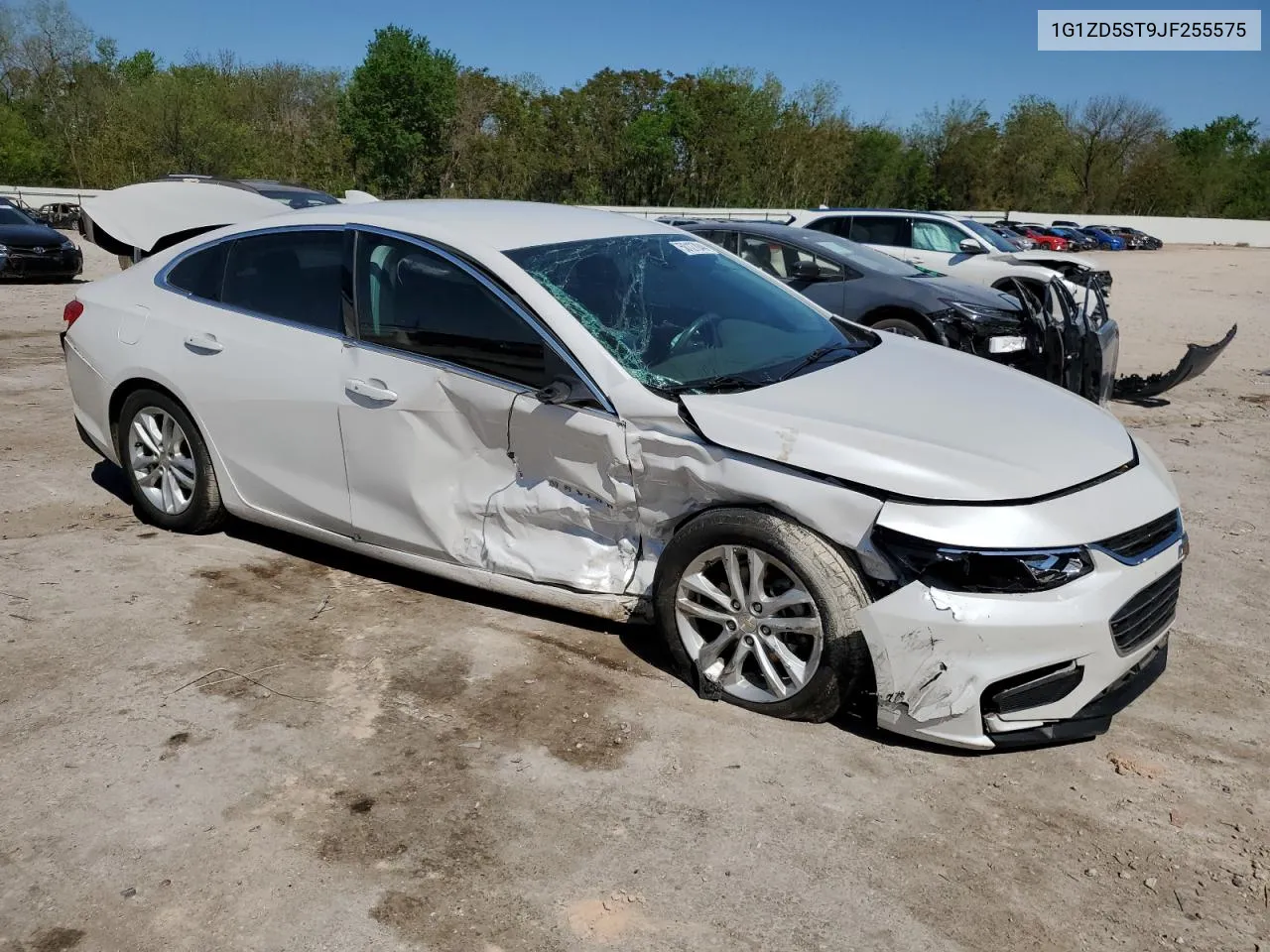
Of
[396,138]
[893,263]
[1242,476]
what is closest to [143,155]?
[396,138]

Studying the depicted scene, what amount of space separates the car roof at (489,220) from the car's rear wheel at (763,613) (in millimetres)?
1487

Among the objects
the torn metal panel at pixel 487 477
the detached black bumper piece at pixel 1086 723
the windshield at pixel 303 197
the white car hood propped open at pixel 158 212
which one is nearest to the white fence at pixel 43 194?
the windshield at pixel 303 197

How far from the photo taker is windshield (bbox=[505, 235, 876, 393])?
157 inches

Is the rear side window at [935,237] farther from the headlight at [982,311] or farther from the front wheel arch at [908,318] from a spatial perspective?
the headlight at [982,311]

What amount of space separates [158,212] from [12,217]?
14450 millimetres

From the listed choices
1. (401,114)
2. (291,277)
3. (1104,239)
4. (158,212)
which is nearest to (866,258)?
(158,212)

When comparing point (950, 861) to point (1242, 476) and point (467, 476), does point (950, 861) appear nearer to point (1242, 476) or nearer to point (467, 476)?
point (467, 476)

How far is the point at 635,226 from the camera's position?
16.0 feet

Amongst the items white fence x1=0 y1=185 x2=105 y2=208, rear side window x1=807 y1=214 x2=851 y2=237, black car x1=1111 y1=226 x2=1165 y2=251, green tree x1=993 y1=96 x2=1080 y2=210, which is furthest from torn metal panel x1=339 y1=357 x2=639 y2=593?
green tree x1=993 y1=96 x2=1080 y2=210

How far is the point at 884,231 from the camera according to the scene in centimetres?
1385

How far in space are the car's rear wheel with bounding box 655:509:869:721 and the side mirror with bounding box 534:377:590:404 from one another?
0.62 m

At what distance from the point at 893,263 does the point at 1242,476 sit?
362 cm

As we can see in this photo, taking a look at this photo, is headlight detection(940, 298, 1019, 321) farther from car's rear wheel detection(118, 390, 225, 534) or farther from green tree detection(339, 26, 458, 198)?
green tree detection(339, 26, 458, 198)

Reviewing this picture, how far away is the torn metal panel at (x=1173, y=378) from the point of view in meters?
9.45
